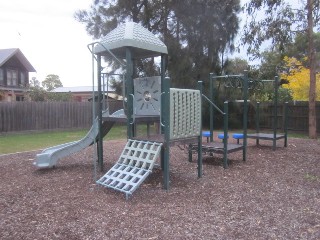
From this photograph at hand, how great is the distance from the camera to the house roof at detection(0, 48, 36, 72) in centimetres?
2819

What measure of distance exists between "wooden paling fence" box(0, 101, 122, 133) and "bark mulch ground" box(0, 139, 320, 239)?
32.1 feet

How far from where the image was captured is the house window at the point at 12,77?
29.6m

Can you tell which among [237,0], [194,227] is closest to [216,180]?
[194,227]

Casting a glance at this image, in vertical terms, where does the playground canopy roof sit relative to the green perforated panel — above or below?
above

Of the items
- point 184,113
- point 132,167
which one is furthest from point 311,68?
point 132,167

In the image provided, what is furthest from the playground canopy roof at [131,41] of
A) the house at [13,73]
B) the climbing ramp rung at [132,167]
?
the house at [13,73]

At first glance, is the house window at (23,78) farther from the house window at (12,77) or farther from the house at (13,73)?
the house window at (12,77)

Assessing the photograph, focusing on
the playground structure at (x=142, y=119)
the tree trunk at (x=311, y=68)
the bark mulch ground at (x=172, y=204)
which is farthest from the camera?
the tree trunk at (x=311, y=68)

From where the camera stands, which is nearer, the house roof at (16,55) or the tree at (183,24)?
the tree at (183,24)

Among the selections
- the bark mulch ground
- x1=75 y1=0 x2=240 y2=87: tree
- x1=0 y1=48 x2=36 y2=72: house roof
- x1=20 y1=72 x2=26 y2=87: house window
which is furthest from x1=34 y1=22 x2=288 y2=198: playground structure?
x1=20 y1=72 x2=26 y2=87: house window

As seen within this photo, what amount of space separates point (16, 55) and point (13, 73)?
1.70 m

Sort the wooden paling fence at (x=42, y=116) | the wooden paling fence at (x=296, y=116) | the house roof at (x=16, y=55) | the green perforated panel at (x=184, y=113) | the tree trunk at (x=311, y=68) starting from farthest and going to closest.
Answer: the house roof at (x=16, y=55) → the wooden paling fence at (x=296, y=116) → the wooden paling fence at (x=42, y=116) → the tree trunk at (x=311, y=68) → the green perforated panel at (x=184, y=113)

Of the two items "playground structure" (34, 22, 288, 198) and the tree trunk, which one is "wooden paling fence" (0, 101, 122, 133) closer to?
"playground structure" (34, 22, 288, 198)

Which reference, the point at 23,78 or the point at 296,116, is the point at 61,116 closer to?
the point at 296,116
